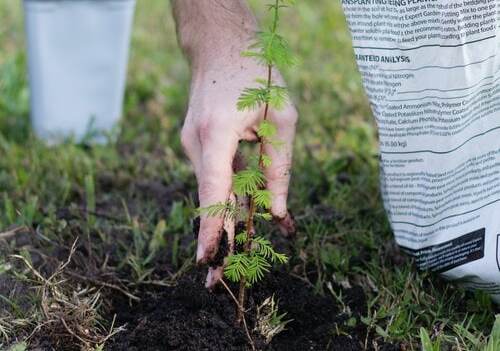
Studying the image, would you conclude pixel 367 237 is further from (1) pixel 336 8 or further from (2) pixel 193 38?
(1) pixel 336 8

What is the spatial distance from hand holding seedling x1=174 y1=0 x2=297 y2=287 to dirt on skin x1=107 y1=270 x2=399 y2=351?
7cm

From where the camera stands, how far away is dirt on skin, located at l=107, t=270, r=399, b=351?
1.72 meters

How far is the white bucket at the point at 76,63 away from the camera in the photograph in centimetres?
314

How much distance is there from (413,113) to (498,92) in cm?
19

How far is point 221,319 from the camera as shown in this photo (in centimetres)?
177

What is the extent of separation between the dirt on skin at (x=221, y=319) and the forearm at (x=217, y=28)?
515mm

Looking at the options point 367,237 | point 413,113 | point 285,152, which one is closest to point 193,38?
point 285,152

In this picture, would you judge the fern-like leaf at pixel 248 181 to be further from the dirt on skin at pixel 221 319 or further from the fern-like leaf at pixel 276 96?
the dirt on skin at pixel 221 319

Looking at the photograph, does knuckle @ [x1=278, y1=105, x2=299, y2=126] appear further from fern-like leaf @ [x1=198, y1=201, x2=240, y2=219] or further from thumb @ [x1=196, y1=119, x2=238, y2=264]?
fern-like leaf @ [x1=198, y1=201, x2=240, y2=219]

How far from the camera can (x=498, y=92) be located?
185cm

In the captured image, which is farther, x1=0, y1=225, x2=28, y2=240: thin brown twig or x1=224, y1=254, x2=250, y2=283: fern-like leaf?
x1=0, y1=225, x2=28, y2=240: thin brown twig

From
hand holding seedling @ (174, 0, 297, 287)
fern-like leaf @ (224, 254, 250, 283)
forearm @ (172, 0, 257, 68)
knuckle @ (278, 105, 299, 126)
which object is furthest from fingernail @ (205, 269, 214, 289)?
forearm @ (172, 0, 257, 68)

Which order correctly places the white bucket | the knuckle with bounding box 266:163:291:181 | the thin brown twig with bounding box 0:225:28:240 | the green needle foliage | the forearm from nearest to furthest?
the green needle foliage < the knuckle with bounding box 266:163:291:181 < the forearm < the thin brown twig with bounding box 0:225:28:240 < the white bucket

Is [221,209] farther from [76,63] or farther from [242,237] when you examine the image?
[76,63]
